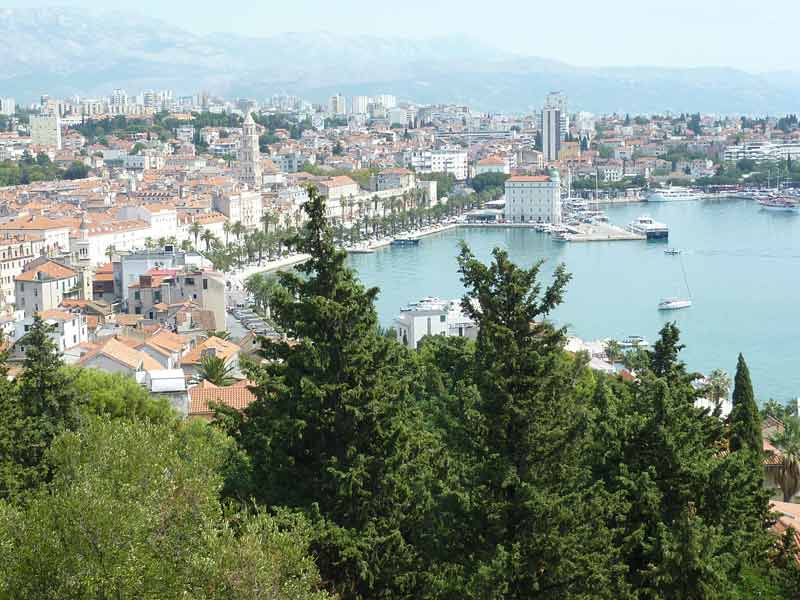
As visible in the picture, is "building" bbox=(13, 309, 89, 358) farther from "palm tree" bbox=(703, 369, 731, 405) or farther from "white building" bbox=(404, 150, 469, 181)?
"white building" bbox=(404, 150, 469, 181)

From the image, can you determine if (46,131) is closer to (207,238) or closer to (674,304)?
(207,238)

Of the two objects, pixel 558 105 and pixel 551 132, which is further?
pixel 558 105

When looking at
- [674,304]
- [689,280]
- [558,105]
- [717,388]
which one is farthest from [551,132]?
[717,388]

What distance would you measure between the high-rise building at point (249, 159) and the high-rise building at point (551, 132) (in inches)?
762

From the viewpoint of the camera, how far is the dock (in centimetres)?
2800

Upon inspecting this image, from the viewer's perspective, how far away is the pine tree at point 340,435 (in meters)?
3.60

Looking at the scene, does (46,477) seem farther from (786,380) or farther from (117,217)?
(117,217)

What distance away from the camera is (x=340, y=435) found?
149 inches

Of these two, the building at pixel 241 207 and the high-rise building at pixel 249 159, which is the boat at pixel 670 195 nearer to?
the high-rise building at pixel 249 159

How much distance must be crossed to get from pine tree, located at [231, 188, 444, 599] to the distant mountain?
417 feet

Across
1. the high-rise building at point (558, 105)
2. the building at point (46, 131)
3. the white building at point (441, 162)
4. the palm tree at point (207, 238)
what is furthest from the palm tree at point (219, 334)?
the high-rise building at point (558, 105)

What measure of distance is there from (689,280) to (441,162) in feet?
68.3

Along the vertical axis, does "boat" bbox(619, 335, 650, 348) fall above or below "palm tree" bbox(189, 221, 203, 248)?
below

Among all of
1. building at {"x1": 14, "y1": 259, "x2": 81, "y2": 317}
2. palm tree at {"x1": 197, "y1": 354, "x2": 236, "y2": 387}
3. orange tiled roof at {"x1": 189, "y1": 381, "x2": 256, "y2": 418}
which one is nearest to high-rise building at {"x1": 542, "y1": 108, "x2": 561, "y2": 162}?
building at {"x1": 14, "y1": 259, "x2": 81, "y2": 317}
